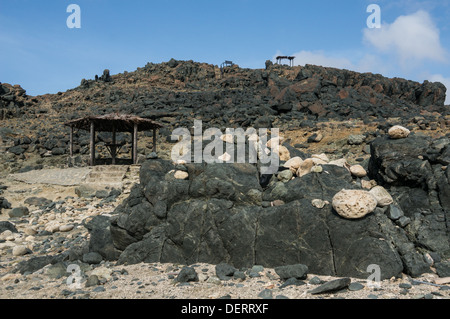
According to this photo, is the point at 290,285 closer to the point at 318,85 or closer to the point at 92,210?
the point at 92,210

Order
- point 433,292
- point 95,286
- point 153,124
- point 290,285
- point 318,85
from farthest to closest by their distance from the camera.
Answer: point 318,85, point 153,124, point 95,286, point 290,285, point 433,292

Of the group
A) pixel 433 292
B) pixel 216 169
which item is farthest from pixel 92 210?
pixel 433 292

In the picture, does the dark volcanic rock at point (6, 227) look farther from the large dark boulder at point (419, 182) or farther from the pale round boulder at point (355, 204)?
the large dark boulder at point (419, 182)

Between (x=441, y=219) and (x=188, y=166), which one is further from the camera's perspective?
→ (x=188, y=166)

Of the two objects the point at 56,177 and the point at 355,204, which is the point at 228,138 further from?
the point at 56,177

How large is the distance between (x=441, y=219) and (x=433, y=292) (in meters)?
2.29

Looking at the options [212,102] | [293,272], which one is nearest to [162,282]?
[293,272]

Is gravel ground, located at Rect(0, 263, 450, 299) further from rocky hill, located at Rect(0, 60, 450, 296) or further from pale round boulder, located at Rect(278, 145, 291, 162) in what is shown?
pale round boulder, located at Rect(278, 145, 291, 162)

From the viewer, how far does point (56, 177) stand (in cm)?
1574

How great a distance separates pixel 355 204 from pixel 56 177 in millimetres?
14964

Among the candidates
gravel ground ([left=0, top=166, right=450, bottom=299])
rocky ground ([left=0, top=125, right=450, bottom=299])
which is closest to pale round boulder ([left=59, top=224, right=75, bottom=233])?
rocky ground ([left=0, top=125, right=450, bottom=299])

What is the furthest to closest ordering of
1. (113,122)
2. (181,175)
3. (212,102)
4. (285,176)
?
(212,102), (113,122), (285,176), (181,175)

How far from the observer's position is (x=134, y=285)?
193 inches

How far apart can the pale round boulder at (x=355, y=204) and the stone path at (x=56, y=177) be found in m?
12.7
